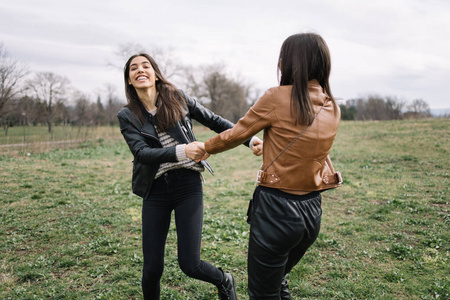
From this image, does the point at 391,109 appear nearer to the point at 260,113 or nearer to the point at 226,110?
the point at 226,110

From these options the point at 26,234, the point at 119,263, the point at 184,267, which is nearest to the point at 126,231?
the point at 119,263

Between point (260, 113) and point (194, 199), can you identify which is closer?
point (260, 113)

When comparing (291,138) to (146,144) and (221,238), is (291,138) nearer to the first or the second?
(146,144)

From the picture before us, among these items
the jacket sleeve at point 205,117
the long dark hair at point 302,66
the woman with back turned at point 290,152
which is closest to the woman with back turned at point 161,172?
the jacket sleeve at point 205,117

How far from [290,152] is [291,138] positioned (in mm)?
89

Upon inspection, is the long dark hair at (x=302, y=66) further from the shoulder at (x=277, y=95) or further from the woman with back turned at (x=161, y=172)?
the woman with back turned at (x=161, y=172)

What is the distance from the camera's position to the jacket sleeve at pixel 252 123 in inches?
77.9

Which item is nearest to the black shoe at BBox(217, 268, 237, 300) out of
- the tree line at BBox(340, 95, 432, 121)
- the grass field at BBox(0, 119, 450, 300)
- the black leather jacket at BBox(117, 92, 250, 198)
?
the grass field at BBox(0, 119, 450, 300)

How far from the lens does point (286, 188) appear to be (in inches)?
78.0

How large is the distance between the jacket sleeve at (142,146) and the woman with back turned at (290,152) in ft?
2.35

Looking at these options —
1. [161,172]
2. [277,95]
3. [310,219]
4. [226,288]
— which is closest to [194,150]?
[161,172]

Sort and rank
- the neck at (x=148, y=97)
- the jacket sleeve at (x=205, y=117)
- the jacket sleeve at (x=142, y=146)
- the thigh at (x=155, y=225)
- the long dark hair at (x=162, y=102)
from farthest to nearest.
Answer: the jacket sleeve at (x=205, y=117), the neck at (x=148, y=97), the long dark hair at (x=162, y=102), the thigh at (x=155, y=225), the jacket sleeve at (x=142, y=146)

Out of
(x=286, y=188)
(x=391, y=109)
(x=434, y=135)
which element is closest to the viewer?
(x=286, y=188)

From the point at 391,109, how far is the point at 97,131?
45945 mm
